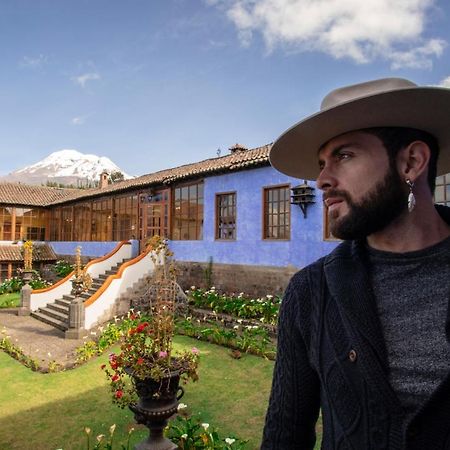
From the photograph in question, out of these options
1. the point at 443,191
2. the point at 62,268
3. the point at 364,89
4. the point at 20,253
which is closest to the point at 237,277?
the point at 443,191

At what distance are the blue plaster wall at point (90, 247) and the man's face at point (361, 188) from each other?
53.5ft

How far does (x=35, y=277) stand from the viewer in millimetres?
21969

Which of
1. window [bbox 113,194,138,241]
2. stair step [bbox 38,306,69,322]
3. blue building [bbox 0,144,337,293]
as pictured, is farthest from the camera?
window [bbox 113,194,138,241]

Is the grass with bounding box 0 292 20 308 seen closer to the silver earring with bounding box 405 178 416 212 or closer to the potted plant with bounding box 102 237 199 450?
the potted plant with bounding box 102 237 199 450

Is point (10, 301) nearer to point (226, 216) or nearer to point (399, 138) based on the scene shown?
point (226, 216)

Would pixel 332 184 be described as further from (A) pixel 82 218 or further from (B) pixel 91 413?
(A) pixel 82 218

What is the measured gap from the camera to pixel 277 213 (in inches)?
461

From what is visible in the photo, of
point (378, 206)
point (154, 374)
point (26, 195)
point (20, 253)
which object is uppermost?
point (26, 195)

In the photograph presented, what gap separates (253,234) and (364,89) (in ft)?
35.6

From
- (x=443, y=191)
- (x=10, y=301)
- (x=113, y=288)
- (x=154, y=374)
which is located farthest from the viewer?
(x=10, y=301)

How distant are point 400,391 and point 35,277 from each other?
24269mm

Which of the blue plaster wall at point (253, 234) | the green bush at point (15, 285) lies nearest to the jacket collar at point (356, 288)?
the blue plaster wall at point (253, 234)

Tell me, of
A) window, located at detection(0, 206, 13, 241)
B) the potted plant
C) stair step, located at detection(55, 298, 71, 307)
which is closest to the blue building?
stair step, located at detection(55, 298, 71, 307)

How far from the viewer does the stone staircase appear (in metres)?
12.7
